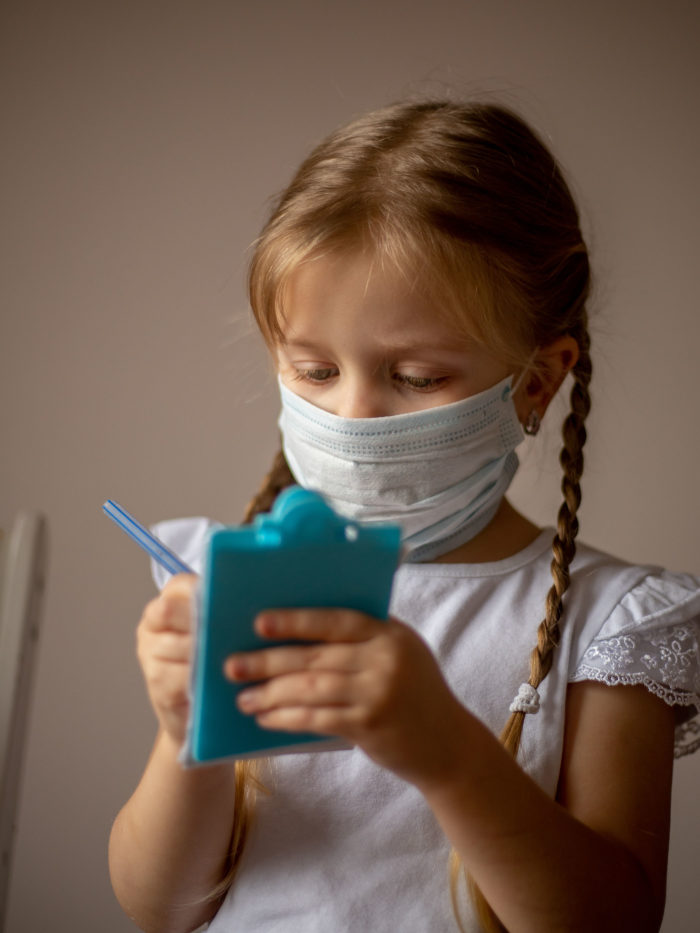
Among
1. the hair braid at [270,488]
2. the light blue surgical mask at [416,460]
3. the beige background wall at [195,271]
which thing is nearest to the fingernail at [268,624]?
the light blue surgical mask at [416,460]

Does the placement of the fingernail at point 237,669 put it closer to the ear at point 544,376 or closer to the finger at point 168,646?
the finger at point 168,646

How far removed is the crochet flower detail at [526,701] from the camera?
0.78 m

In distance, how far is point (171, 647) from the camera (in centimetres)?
54

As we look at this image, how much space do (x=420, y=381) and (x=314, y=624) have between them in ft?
1.12

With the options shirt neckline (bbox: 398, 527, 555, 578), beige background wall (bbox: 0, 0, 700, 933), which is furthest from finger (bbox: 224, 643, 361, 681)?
beige background wall (bbox: 0, 0, 700, 933)

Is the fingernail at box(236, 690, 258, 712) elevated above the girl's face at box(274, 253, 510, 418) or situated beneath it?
situated beneath

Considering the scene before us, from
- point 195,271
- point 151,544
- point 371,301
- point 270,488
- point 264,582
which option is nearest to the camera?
point 264,582

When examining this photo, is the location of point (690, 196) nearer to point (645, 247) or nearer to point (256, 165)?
point (645, 247)

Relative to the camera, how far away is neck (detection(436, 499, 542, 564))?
0.90 metres

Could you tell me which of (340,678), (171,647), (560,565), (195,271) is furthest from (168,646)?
(195,271)

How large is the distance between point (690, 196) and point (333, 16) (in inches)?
21.5

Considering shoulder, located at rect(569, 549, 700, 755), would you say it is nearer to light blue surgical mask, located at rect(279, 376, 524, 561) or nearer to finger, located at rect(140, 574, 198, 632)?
light blue surgical mask, located at rect(279, 376, 524, 561)

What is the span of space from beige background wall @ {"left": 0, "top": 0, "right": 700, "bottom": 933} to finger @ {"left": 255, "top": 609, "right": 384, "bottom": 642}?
86cm

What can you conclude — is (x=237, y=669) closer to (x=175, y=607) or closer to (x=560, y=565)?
(x=175, y=607)
